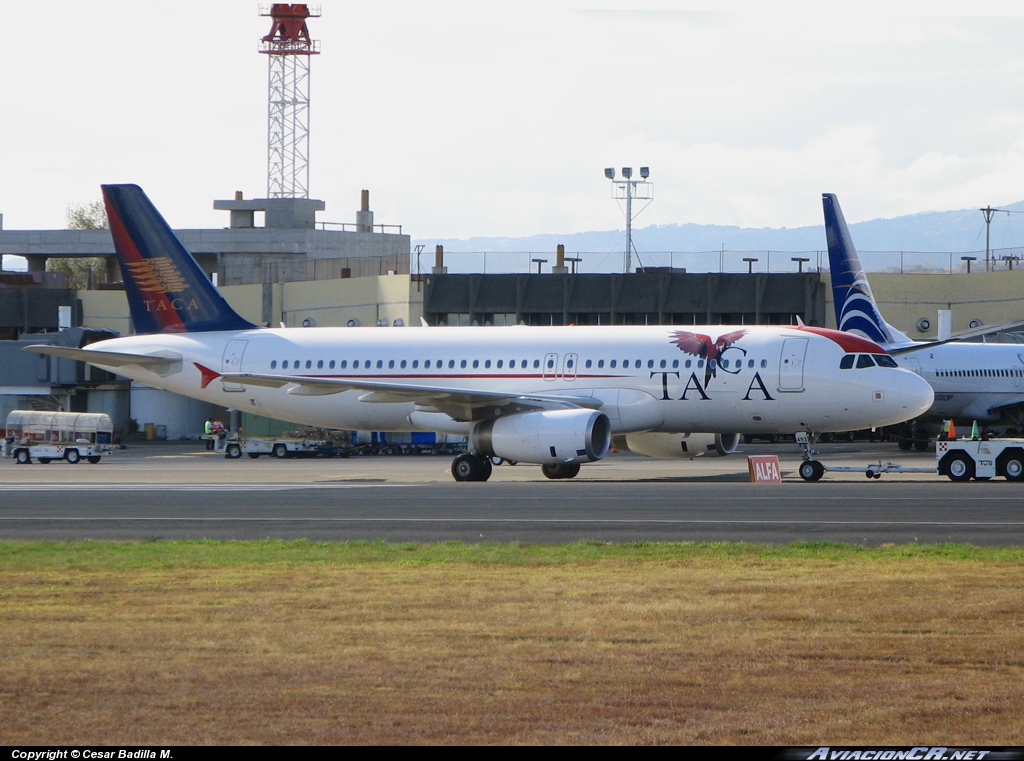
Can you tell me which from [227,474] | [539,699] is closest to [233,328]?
[227,474]

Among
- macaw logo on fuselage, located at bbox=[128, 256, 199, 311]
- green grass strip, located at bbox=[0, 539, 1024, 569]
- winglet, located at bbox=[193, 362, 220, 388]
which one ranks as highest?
macaw logo on fuselage, located at bbox=[128, 256, 199, 311]

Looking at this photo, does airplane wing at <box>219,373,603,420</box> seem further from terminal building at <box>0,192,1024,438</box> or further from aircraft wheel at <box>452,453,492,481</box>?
terminal building at <box>0,192,1024,438</box>

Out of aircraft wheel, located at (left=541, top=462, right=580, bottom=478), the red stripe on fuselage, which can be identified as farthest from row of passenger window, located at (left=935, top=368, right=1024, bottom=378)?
aircraft wheel, located at (left=541, top=462, right=580, bottom=478)

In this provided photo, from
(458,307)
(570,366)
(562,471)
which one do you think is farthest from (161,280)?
(458,307)

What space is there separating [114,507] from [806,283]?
46.1m

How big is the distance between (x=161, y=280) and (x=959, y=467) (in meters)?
23.8

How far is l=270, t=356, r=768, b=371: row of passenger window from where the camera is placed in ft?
109

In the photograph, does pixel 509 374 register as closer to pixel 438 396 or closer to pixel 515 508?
pixel 438 396

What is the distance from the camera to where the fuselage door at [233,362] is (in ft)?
127

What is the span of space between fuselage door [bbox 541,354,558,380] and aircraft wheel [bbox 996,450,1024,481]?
37.5ft

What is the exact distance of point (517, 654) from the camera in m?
10.7

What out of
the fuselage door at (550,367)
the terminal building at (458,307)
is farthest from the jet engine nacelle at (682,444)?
the terminal building at (458,307)

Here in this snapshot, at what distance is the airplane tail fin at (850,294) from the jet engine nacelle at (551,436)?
1981cm
